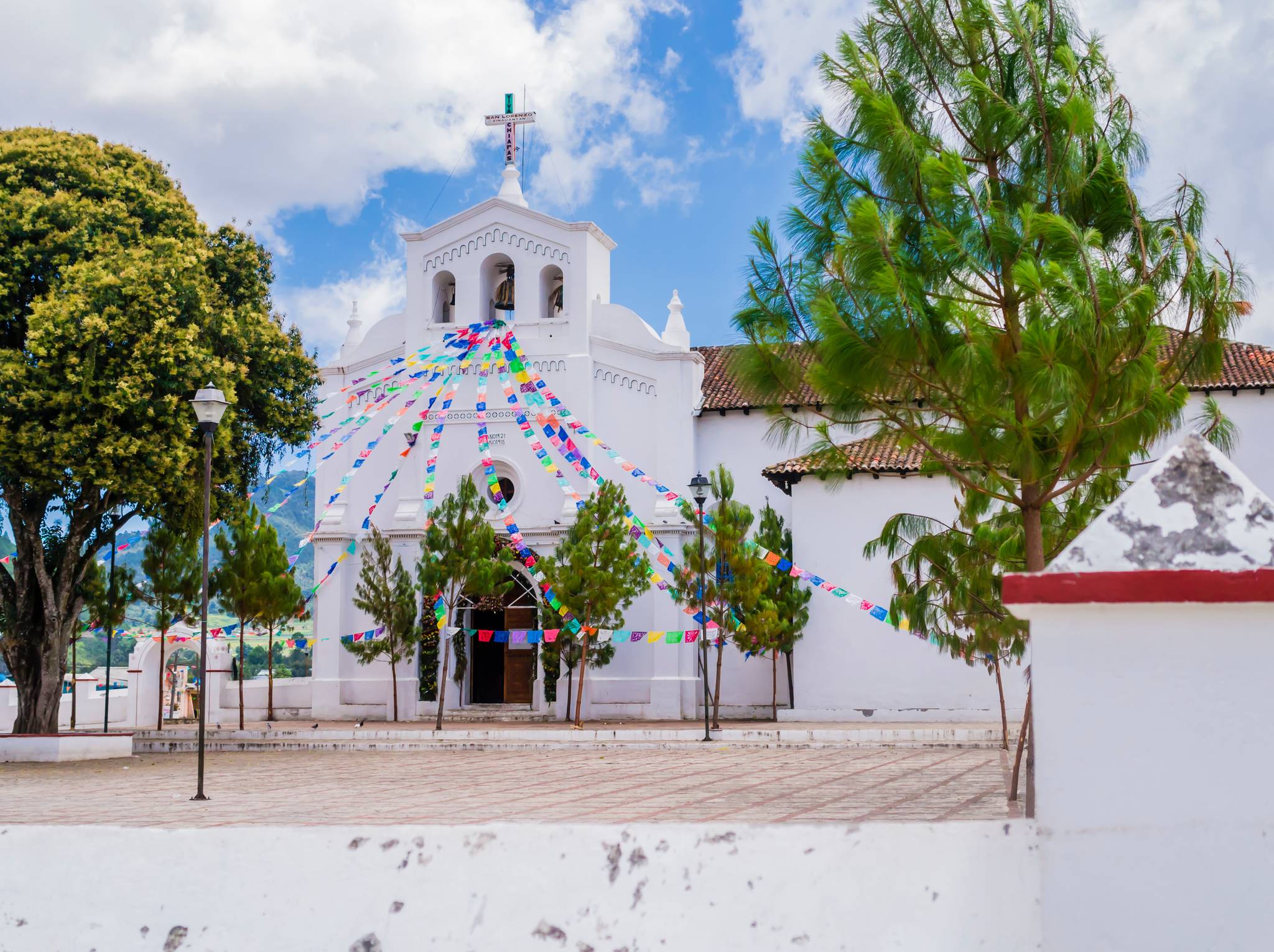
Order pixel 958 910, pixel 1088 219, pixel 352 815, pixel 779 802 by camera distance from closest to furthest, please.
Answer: pixel 958 910 < pixel 1088 219 < pixel 352 815 < pixel 779 802

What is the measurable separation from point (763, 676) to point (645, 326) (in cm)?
880

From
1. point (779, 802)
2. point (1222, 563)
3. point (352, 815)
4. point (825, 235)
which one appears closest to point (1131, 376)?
point (825, 235)

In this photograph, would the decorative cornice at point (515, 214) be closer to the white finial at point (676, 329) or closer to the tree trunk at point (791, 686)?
the white finial at point (676, 329)

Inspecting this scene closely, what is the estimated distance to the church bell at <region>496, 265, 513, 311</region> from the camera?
31.3 meters

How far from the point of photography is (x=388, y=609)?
2797 cm

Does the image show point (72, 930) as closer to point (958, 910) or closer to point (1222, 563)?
point (958, 910)

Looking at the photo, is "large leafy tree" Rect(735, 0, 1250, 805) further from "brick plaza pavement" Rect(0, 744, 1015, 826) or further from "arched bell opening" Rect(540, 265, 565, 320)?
"arched bell opening" Rect(540, 265, 565, 320)

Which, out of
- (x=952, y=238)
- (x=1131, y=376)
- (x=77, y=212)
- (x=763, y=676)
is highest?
(x=77, y=212)

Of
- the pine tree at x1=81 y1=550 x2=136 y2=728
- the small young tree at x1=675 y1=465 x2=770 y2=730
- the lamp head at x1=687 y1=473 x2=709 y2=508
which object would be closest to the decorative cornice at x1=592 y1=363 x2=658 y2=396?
the small young tree at x1=675 y1=465 x2=770 y2=730

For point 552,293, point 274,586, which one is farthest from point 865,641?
point 274,586

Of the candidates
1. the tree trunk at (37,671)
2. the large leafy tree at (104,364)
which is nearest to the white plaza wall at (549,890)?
the large leafy tree at (104,364)

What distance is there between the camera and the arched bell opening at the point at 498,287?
3091 centimetres

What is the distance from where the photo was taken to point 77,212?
62.5ft

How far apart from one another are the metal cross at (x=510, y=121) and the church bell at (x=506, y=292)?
2.90m
